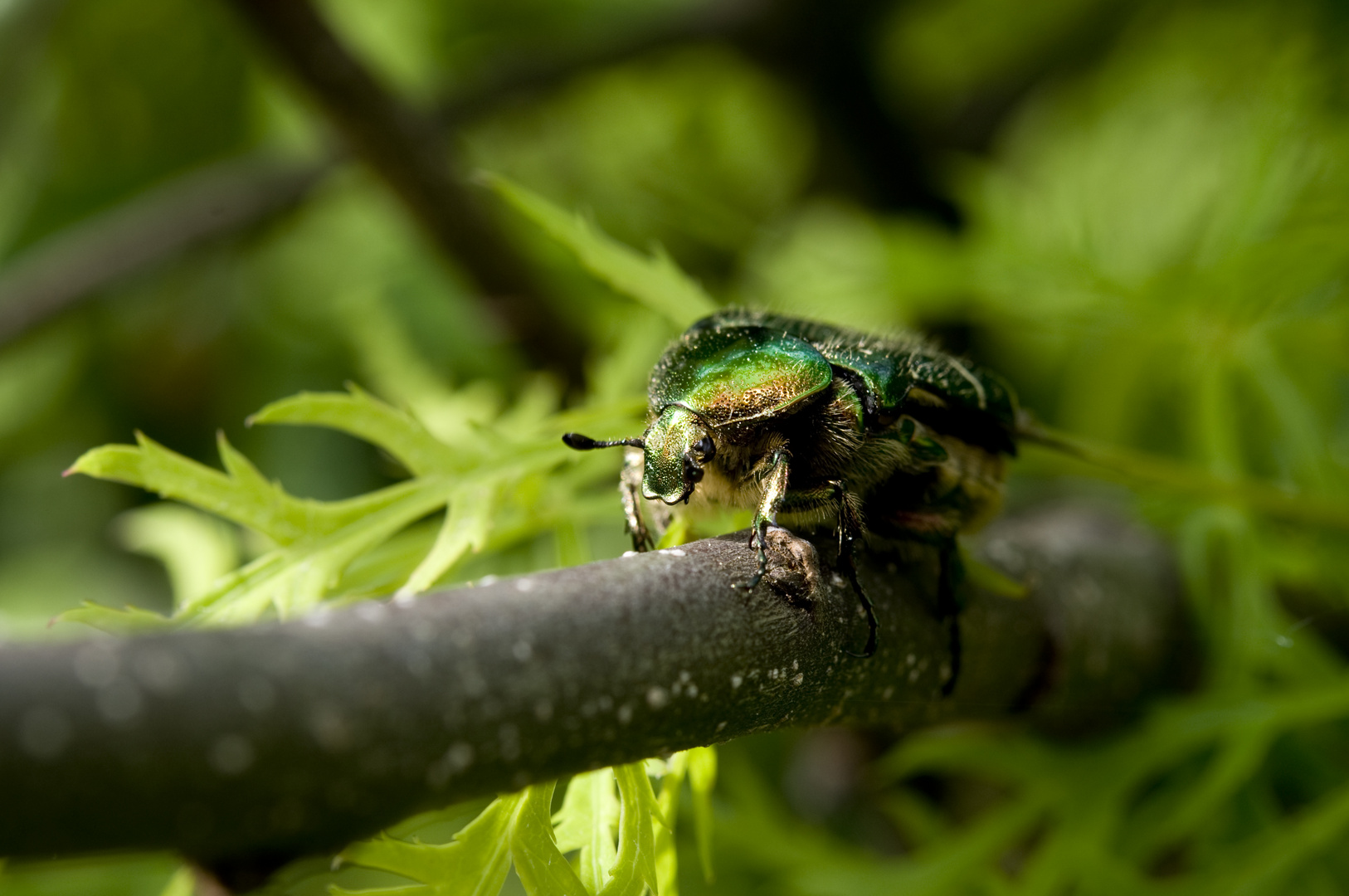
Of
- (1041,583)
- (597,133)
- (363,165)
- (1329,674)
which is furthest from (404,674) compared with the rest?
(597,133)

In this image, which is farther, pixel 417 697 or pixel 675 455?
pixel 675 455

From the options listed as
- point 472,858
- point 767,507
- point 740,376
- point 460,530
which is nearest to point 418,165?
point 460,530

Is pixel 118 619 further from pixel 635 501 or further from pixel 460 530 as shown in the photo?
pixel 635 501

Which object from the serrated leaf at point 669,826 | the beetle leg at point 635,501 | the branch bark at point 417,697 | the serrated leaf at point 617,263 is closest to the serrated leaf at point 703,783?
the serrated leaf at point 669,826

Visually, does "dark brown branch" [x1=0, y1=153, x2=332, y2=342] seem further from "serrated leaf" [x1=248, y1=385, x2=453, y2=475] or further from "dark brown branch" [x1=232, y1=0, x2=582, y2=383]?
"serrated leaf" [x1=248, y1=385, x2=453, y2=475]

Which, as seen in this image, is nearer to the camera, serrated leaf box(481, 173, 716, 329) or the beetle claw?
the beetle claw

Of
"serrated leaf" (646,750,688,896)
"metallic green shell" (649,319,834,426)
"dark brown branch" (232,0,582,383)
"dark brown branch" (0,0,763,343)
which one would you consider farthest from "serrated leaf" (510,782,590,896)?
"dark brown branch" (0,0,763,343)
